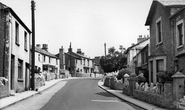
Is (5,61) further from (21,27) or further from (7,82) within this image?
(21,27)

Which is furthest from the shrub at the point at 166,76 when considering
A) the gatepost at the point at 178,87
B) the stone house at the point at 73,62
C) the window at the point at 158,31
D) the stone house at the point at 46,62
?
the stone house at the point at 73,62

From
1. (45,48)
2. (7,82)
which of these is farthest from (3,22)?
(45,48)


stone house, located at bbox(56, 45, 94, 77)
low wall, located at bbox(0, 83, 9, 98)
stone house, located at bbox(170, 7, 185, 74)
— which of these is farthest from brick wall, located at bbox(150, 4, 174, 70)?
stone house, located at bbox(56, 45, 94, 77)

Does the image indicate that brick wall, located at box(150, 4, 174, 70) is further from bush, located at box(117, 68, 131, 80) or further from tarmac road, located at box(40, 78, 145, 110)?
bush, located at box(117, 68, 131, 80)

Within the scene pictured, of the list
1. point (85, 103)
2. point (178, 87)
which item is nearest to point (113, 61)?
point (85, 103)

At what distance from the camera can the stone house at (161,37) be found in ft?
67.6

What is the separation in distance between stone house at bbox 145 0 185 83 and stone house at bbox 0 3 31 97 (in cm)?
1119

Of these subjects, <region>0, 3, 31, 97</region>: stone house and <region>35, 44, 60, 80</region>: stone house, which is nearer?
<region>0, 3, 31, 97</region>: stone house

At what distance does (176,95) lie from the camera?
11711 millimetres

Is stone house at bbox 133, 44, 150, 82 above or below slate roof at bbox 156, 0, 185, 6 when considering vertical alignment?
below

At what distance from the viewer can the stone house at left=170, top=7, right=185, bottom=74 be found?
18.2 metres

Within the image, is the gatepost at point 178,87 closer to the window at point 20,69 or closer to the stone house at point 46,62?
the window at point 20,69

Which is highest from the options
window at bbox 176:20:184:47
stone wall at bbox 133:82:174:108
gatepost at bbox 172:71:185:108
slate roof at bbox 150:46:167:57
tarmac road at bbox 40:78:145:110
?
window at bbox 176:20:184:47

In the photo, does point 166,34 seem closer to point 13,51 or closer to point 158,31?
point 158,31
